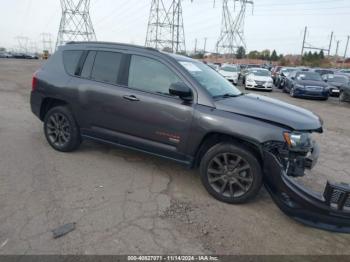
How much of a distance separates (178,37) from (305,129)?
40282 mm

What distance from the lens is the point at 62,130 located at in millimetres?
5008

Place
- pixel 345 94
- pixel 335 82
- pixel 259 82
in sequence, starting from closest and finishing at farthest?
pixel 345 94 < pixel 259 82 < pixel 335 82

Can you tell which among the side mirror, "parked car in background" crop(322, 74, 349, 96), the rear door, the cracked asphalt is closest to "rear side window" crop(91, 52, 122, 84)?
the rear door

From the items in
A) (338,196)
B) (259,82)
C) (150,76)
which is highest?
(259,82)

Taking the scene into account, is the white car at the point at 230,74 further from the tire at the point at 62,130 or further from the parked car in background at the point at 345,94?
the tire at the point at 62,130

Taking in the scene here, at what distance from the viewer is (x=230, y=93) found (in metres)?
4.43

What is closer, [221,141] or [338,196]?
[338,196]

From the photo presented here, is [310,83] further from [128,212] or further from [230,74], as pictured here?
[128,212]

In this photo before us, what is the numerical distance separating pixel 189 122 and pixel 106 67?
5.51 feet

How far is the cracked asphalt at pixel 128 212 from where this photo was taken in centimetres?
285

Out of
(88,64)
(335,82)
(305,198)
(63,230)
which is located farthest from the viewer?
(335,82)

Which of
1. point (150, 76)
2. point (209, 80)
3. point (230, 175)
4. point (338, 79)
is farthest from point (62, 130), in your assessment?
point (338, 79)

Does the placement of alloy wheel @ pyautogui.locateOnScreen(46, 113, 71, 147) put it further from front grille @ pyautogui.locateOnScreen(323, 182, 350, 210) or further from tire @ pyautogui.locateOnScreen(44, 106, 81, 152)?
front grille @ pyautogui.locateOnScreen(323, 182, 350, 210)

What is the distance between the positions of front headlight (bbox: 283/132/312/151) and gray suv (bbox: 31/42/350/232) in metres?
0.01
